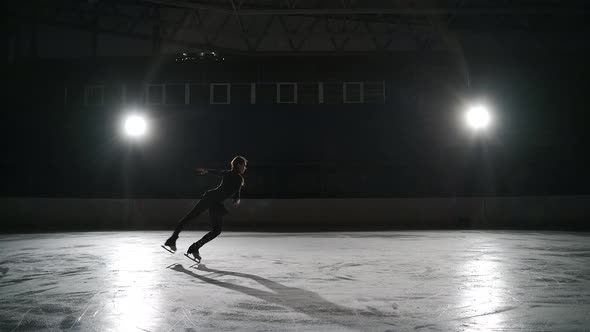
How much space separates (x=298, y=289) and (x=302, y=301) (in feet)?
2.56

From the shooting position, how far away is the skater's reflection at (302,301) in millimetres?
5066

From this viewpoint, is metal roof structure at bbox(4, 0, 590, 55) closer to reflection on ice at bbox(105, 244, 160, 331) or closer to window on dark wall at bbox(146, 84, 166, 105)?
window on dark wall at bbox(146, 84, 166, 105)

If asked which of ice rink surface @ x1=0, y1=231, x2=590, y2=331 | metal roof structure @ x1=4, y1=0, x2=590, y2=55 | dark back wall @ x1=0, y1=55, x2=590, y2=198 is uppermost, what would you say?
metal roof structure @ x1=4, y1=0, x2=590, y2=55

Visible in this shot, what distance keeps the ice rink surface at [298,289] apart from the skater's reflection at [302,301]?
0.04 ft

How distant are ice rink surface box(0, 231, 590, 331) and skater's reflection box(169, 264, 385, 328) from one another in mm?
12

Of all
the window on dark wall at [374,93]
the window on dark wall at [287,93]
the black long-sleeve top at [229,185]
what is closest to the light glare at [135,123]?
the window on dark wall at [287,93]

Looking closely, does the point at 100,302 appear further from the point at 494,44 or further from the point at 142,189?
the point at 494,44

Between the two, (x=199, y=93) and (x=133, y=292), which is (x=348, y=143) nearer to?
(x=199, y=93)

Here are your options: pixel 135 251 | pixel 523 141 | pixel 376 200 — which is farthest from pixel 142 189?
pixel 523 141

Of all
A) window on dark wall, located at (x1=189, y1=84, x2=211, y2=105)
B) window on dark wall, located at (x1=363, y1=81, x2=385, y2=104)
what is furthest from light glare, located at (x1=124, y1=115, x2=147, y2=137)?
window on dark wall, located at (x1=363, y1=81, x2=385, y2=104)

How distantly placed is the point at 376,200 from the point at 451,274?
512 inches

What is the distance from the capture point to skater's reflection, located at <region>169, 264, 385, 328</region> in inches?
199

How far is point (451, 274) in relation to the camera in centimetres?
782

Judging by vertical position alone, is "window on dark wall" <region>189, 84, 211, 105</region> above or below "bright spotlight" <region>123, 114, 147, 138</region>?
above
